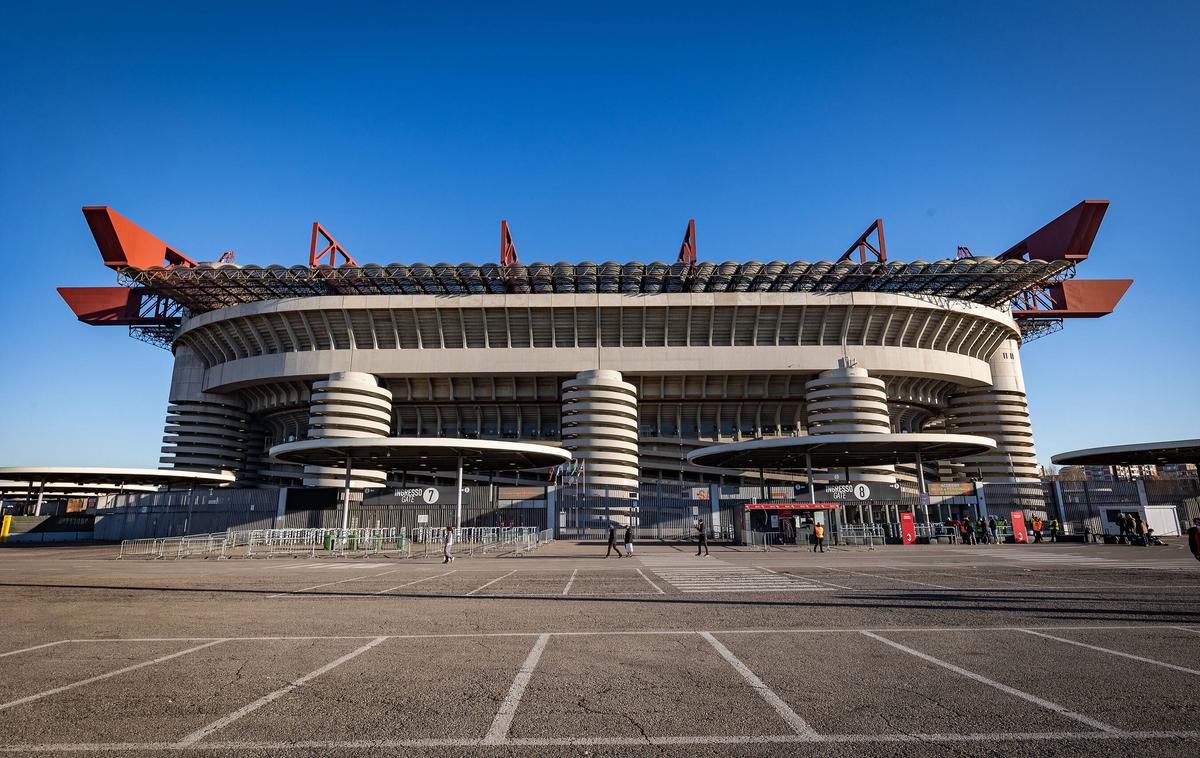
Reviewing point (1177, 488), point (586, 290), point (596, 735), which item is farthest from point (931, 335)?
point (596, 735)

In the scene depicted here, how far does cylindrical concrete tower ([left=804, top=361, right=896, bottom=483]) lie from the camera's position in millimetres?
49781

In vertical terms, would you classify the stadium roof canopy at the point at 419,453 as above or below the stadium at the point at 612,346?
below

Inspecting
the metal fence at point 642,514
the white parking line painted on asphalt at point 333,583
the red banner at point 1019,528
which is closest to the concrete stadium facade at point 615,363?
the metal fence at point 642,514

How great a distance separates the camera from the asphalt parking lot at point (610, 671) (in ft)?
15.2

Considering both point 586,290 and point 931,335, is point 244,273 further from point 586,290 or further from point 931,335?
point 931,335

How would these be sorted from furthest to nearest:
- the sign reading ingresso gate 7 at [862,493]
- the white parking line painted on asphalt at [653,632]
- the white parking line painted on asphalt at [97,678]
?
the sign reading ingresso gate 7 at [862,493] → the white parking line painted on asphalt at [653,632] → the white parking line painted on asphalt at [97,678]

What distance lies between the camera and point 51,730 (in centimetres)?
490

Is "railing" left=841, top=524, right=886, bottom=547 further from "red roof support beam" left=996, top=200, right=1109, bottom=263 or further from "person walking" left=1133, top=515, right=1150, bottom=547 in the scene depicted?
"red roof support beam" left=996, top=200, right=1109, bottom=263

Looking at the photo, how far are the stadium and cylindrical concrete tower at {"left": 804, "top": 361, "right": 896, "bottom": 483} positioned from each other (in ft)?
0.55

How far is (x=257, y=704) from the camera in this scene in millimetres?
5535

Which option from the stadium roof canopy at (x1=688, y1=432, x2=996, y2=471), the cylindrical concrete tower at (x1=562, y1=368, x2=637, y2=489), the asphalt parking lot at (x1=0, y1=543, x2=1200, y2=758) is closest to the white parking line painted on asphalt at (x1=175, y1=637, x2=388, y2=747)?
the asphalt parking lot at (x1=0, y1=543, x2=1200, y2=758)

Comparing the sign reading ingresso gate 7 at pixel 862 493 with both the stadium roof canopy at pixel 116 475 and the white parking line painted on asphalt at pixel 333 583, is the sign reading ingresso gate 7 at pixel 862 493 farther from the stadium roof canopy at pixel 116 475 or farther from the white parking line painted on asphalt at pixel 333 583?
the stadium roof canopy at pixel 116 475

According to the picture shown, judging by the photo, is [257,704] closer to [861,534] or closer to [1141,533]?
[861,534]

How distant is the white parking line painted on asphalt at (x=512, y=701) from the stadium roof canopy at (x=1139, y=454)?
49496mm
